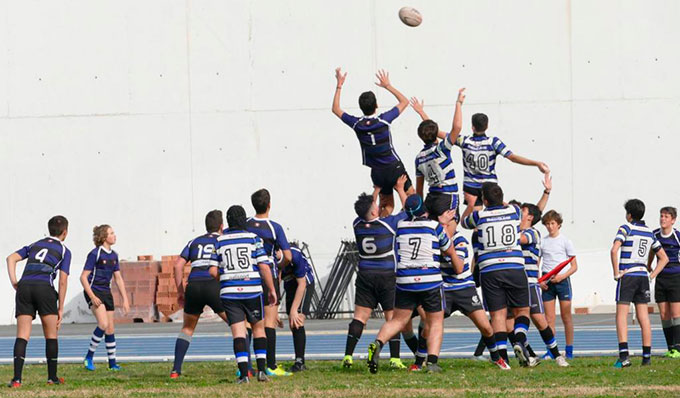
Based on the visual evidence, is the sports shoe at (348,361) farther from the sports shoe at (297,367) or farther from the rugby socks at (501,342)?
the rugby socks at (501,342)

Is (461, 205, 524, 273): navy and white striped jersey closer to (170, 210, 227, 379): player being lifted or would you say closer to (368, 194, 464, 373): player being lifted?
(368, 194, 464, 373): player being lifted

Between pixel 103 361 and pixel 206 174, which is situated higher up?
pixel 206 174

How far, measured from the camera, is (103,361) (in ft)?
55.0

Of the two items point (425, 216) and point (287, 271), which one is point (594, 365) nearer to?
point (425, 216)

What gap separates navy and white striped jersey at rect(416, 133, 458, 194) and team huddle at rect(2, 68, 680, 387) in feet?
0.05

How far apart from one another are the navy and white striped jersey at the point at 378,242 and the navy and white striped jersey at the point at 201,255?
1.73m

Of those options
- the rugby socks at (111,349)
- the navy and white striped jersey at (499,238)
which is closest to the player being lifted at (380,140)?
the navy and white striped jersey at (499,238)

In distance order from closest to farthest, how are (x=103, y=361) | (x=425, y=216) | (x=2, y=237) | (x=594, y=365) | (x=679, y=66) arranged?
(x=425, y=216), (x=594, y=365), (x=103, y=361), (x=679, y=66), (x=2, y=237)

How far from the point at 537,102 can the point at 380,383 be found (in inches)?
688

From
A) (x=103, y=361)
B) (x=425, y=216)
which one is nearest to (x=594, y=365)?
(x=425, y=216)

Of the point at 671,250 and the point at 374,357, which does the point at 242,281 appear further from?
the point at 671,250

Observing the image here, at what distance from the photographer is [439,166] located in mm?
14766

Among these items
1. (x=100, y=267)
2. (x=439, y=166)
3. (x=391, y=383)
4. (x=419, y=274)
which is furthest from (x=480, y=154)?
(x=100, y=267)

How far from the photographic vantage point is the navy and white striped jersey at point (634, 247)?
13.8 meters
